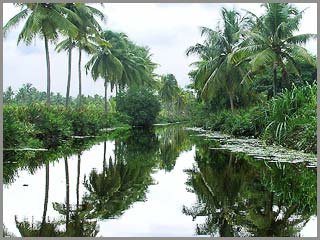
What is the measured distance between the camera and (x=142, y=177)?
844 cm

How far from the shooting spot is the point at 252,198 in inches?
243

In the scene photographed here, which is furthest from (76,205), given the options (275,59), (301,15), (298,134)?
(301,15)

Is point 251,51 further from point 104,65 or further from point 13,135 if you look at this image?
point 104,65

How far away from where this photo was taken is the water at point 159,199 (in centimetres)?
473

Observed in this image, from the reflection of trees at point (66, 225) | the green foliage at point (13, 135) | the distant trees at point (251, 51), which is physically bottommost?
the reflection of trees at point (66, 225)

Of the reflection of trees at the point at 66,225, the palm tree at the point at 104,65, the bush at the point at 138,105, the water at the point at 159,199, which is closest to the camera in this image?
the reflection of trees at the point at 66,225

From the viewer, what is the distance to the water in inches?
186

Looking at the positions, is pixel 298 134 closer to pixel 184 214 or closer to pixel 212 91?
pixel 184 214

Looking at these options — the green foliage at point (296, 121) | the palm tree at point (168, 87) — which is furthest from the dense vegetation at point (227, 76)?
the palm tree at point (168, 87)

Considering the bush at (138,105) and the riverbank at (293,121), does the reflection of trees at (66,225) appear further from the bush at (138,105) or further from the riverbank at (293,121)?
the bush at (138,105)

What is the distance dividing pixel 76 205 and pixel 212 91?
70.5 feet

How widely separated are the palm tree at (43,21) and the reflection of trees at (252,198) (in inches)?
569

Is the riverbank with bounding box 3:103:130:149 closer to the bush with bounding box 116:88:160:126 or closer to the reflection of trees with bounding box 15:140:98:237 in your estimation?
the reflection of trees with bounding box 15:140:98:237

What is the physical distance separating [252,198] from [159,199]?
4.30 ft
